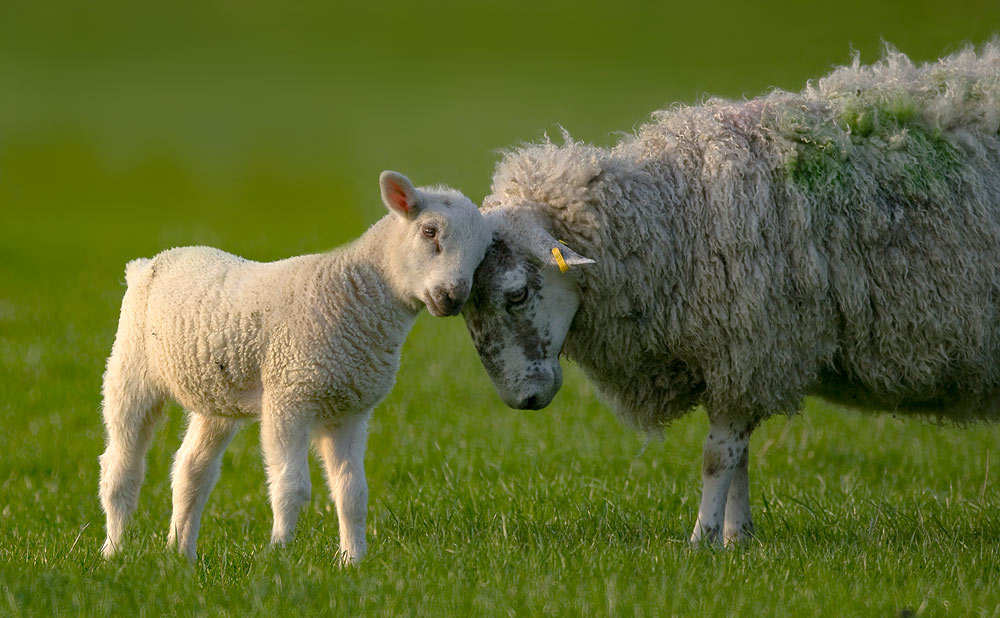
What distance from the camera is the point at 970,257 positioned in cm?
534

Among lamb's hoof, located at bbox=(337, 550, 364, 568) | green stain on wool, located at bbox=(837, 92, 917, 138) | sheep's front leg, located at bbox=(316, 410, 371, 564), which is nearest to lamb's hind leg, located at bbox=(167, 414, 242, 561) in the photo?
sheep's front leg, located at bbox=(316, 410, 371, 564)

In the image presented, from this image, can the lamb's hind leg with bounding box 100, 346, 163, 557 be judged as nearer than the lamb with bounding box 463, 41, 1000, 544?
Yes

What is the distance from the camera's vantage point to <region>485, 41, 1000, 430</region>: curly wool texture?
527 centimetres

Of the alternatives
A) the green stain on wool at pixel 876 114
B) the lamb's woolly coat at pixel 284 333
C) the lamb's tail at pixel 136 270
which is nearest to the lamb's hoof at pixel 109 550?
the lamb's woolly coat at pixel 284 333

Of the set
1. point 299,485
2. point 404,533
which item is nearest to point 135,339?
point 299,485

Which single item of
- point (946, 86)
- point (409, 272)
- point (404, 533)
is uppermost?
point (946, 86)

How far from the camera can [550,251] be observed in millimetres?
5023

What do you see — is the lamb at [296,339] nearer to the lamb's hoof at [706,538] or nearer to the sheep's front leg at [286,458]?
the sheep's front leg at [286,458]

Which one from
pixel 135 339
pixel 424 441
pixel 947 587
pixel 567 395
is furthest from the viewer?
pixel 567 395

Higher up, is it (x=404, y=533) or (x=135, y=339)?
(x=135, y=339)

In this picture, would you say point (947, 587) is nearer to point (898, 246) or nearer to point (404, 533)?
point (898, 246)

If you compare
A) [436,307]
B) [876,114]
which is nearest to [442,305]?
[436,307]

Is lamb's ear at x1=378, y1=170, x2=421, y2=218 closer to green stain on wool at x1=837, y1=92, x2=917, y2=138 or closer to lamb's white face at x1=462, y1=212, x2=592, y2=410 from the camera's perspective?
lamb's white face at x1=462, y1=212, x2=592, y2=410

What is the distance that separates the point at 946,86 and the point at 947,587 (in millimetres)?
2338
